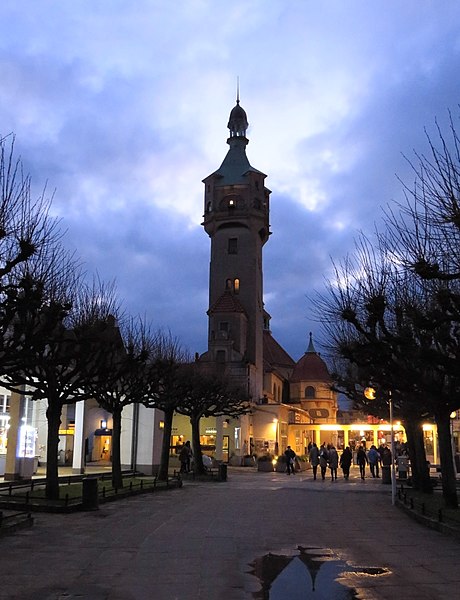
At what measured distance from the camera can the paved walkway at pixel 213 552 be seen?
906cm

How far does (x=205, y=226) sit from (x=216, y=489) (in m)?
49.1

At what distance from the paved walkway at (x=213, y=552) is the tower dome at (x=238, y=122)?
2568 inches

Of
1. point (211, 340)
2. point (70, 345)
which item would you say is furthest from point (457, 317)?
point (211, 340)

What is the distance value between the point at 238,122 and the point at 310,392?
3687cm

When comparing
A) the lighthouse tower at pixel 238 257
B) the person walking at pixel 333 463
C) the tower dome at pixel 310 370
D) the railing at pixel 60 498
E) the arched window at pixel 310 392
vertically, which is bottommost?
the railing at pixel 60 498

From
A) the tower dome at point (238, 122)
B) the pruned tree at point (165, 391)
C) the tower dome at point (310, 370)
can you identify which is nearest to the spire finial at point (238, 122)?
the tower dome at point (238, 122)

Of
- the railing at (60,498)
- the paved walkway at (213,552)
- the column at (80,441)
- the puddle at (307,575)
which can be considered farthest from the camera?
the column at (80,441)

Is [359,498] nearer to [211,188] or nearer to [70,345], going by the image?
[70,345]

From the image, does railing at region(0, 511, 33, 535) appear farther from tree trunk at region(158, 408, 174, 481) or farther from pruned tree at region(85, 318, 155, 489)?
tree trunk at region(158, 408, 174, 481)

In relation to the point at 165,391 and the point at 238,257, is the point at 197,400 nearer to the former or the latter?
the point at 165,391

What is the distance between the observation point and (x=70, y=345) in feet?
70.6

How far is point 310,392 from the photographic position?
290ft

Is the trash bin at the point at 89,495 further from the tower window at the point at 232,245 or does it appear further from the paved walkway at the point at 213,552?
the tower window at the point at 232,245

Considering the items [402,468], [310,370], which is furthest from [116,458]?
[310,370]
